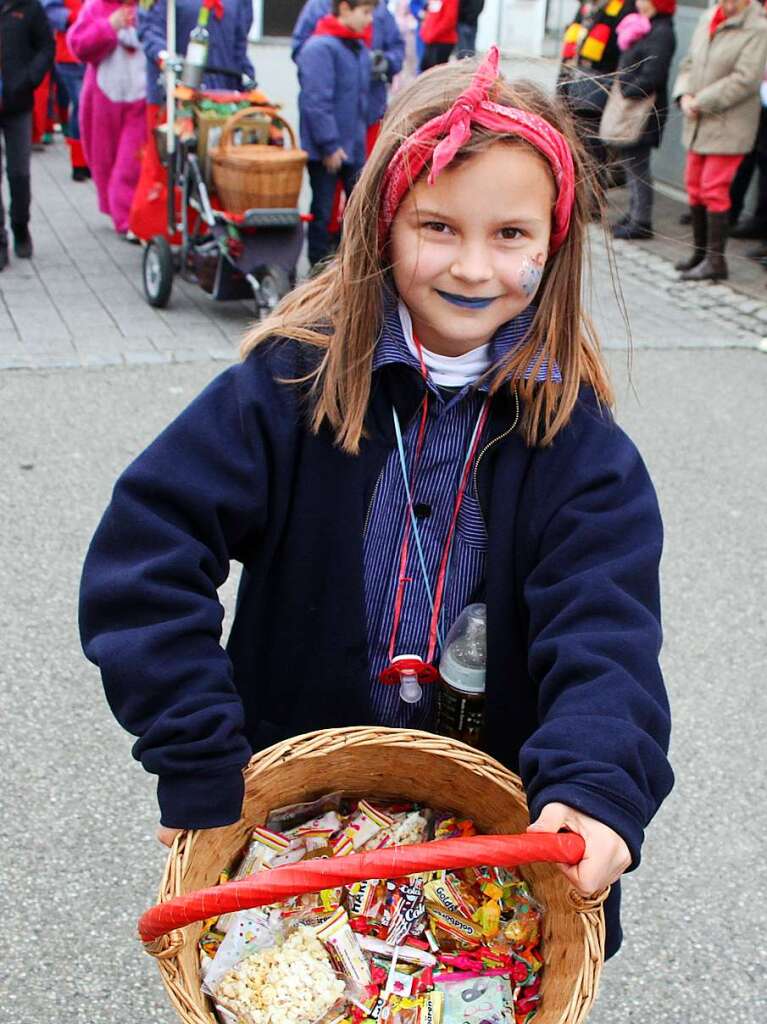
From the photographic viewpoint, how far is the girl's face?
151 centimetres

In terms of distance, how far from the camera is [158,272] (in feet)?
20.0

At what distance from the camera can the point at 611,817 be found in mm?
1345

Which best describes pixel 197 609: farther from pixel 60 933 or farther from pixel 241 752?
pixel 60 933

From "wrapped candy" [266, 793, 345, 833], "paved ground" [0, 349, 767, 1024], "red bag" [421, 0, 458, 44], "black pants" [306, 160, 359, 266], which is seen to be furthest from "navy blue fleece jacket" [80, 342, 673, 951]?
"red bag" [421, 0, 458, 44]

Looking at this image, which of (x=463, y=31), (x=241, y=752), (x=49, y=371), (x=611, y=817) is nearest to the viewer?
(x=611, y=817)

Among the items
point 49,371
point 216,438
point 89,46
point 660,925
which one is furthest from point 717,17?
point 216,438

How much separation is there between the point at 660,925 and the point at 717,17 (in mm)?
5994

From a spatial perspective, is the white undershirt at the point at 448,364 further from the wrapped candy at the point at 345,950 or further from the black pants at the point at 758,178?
the black pants at the point at 758,178

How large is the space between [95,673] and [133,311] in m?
3.31

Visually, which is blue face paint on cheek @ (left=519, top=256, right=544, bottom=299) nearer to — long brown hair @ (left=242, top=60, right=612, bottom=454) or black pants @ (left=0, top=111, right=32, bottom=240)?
long brown hair @ (left=242, top=60, right=612, bottom=454)

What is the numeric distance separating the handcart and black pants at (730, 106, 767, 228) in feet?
12.6

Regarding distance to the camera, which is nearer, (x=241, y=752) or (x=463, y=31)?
(x=241, y=752)

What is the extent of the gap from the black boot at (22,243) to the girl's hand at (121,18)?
126cm

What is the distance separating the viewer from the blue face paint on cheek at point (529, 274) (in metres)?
1.58
